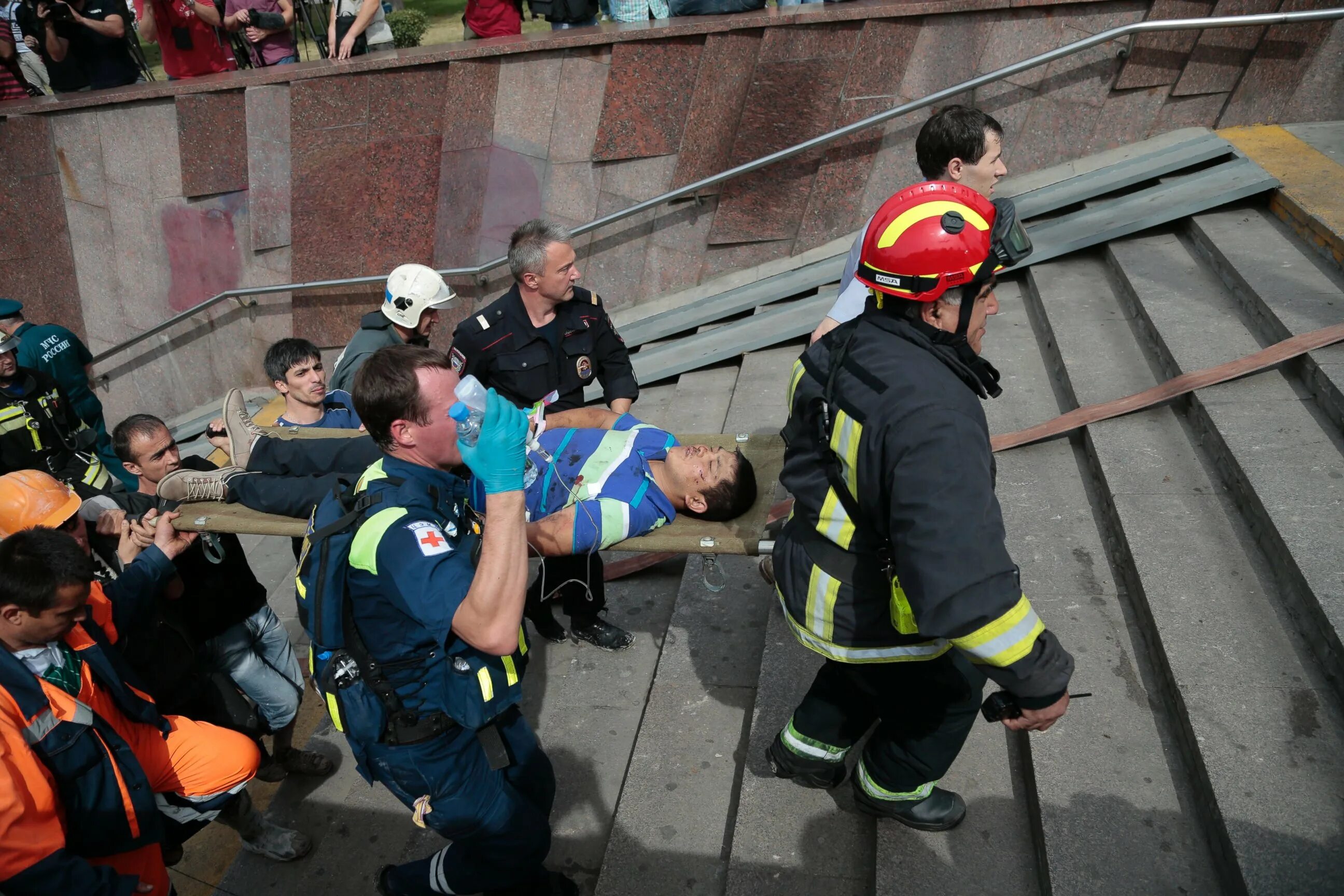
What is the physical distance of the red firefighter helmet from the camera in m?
2.09

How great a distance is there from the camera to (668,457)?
340 cm

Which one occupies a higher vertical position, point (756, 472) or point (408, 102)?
point (756, 472)

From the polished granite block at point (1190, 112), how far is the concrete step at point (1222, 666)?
9.54 feet

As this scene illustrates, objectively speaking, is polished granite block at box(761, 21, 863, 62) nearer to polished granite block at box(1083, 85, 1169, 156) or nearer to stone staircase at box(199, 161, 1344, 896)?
polished granite block at box(1083, 85, 1169, 156)

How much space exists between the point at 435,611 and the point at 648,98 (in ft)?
17.6

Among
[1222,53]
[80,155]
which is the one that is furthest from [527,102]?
[1222,53]

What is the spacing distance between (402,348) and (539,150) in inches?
198

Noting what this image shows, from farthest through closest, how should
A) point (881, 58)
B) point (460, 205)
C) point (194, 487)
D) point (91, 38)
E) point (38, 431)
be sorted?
point (91, 38)
point (460, 205)
point (881, 58)
point (38, 431)
point (194, 487)

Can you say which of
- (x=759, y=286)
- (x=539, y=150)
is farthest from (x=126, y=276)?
(x=759, y=286)

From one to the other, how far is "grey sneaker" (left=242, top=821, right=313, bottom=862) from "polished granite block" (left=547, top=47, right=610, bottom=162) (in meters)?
5.09

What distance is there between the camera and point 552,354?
4098 millimetres

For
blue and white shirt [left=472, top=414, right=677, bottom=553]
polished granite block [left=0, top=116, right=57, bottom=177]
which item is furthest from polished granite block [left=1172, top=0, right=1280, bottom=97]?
polished granite block [left=0, top=116, right=57, bottom=177]

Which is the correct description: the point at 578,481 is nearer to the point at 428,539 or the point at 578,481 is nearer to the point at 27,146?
the point at 428,539

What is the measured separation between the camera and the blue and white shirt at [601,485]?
3.11 m
